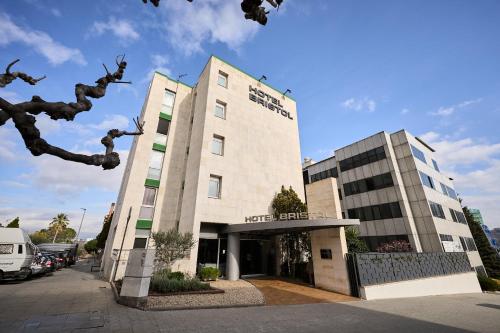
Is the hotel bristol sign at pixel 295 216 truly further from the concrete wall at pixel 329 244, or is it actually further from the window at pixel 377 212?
the window at pixel 377 212

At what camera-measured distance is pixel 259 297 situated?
38.3ft

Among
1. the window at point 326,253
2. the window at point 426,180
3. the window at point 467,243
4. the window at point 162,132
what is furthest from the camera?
the window at point 467,243

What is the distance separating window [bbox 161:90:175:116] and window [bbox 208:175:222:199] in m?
9.78

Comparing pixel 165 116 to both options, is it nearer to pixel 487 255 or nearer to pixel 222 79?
pixel 222 79

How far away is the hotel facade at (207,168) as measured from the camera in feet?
59.4

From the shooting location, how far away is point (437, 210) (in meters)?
31.0

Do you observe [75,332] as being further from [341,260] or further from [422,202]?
[422,202]

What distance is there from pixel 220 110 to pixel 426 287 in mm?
22909

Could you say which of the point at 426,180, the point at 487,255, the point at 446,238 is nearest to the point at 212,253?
the point at 446,238

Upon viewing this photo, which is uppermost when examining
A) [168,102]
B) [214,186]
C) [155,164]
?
[168,102]

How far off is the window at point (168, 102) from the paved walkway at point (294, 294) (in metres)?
18.9

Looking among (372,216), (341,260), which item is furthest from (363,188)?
(341,260)

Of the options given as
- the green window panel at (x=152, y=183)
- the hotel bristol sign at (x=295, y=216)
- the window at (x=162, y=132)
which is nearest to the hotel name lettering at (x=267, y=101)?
the window at (x=162, y=132)

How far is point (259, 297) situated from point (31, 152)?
11284 millimetres
